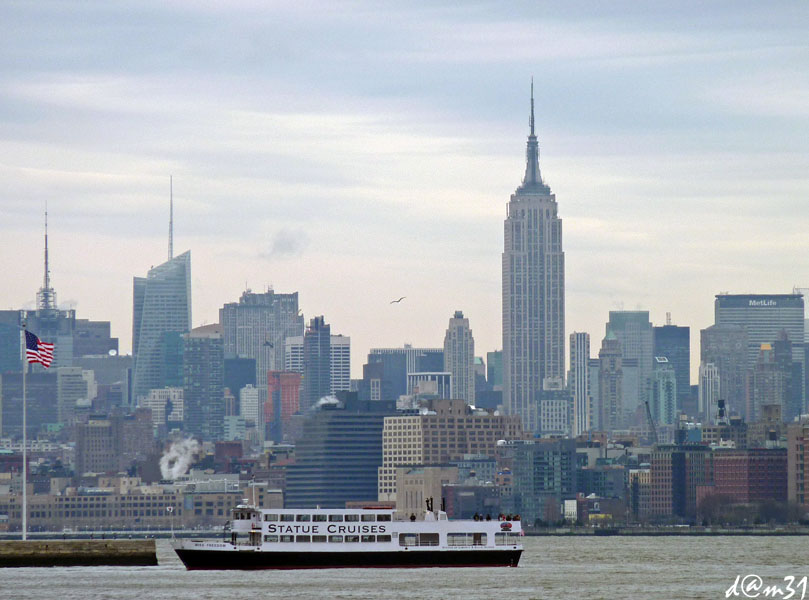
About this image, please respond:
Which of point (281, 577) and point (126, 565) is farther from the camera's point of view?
point (126, 565)

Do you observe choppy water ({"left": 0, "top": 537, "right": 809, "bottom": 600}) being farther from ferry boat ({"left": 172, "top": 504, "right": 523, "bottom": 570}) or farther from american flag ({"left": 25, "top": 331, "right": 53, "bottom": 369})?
american flag ({"left": 25, "top": 331, "right": 53, "bottom": 369})

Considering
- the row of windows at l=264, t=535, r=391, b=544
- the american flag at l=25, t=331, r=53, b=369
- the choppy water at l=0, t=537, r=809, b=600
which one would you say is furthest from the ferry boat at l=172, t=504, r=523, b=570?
the american flag at l=25, t=331, r=53, b=369

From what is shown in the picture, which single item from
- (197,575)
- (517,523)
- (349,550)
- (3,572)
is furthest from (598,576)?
(3,572)

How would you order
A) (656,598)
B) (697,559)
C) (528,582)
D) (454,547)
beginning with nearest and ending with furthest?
(656,598) < (528,582) < (454,547) < (697,559)

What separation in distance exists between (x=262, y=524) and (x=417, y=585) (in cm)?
1667

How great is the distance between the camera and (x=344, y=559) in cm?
14738

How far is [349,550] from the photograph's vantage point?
14712cm

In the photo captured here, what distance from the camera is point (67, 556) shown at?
495 feet

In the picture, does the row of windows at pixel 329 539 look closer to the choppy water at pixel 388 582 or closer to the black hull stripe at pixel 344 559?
the black hull stripe at pixel 344 559

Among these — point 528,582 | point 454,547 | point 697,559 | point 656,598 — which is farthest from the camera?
point 697,559

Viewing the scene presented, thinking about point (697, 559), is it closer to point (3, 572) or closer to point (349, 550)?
point (349, 550)

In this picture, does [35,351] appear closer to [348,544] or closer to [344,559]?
[348,544]

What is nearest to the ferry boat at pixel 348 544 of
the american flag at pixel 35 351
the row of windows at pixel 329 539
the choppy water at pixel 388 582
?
the row of windows at pixel 329 539

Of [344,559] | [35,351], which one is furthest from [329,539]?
[35,351]
